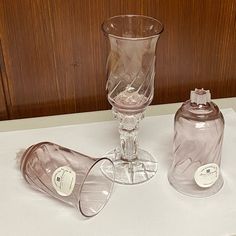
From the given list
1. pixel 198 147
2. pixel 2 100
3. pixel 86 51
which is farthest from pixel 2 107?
pixel 198 147

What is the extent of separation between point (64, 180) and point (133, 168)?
0.18 meters

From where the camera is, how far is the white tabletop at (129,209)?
0.81 m

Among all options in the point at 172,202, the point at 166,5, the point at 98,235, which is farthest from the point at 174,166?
the point at 166,5

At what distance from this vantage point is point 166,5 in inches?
40.0

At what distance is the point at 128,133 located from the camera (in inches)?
36.7

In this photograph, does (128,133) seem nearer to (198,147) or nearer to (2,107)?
(198,147)

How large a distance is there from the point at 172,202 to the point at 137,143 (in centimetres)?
18

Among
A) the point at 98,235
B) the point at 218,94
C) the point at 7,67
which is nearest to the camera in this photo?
the point at 98,235

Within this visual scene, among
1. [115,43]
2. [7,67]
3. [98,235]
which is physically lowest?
[98,235]

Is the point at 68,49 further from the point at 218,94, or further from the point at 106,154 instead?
the point at 218,94

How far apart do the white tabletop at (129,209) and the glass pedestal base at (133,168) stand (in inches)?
0.6

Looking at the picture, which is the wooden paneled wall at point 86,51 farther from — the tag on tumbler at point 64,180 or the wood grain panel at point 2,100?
the tag on tumbler at point 64,180

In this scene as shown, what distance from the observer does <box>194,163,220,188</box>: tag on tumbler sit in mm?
868

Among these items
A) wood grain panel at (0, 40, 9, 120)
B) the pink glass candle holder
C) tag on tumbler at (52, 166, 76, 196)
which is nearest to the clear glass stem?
the pink glass candle holder
